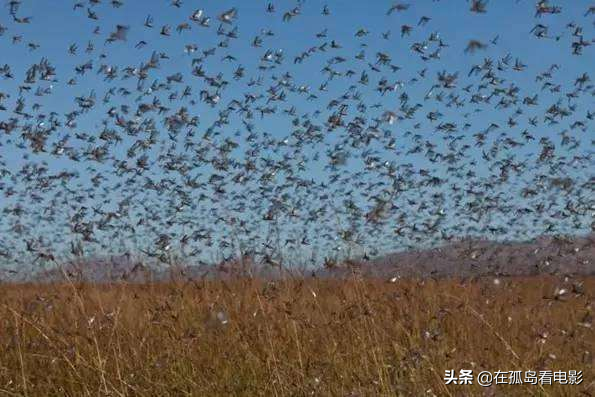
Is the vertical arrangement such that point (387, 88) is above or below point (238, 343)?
above

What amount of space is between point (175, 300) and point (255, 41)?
394 cm

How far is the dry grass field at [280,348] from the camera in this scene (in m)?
4.86

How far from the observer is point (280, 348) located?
5.86m

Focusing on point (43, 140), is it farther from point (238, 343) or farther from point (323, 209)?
point (323, 209)

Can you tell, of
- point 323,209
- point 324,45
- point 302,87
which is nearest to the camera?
point 323,209

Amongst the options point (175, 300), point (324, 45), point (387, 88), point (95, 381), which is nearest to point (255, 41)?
point (324, 45)

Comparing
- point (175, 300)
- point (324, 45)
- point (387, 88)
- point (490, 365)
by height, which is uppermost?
point (324, 45)

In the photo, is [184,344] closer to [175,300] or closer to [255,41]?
[175,300]

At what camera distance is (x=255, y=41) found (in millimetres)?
10125

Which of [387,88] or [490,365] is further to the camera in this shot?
[387,88]

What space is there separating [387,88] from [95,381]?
4980 millimetres

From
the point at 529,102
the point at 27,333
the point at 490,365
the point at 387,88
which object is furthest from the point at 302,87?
the point at 490,365

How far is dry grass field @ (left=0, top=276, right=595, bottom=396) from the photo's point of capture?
486 centimetres

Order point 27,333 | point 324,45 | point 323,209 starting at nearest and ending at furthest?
1. point 27,333
2. point 323,209
3. point 324,45
